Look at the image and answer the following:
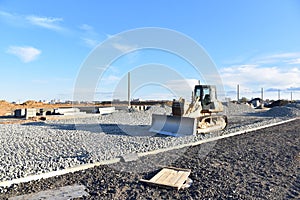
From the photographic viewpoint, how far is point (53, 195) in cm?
354

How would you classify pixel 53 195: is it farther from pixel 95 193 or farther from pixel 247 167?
pixel 247 167

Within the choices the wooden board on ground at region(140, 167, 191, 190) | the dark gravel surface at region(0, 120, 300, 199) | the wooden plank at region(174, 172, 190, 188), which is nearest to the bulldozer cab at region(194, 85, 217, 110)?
the dark gravel surface at region(0, 120, 300, 199)

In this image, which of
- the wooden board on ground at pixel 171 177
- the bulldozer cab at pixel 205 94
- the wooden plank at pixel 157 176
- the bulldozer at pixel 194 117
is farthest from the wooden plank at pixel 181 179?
the bulldozer cab at pixel 205 94

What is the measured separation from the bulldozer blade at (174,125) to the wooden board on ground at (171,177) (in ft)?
14.6

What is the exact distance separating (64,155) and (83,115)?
12112mm

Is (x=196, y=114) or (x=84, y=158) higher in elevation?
(x=196, y=114)

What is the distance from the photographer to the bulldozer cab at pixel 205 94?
10.8 meters

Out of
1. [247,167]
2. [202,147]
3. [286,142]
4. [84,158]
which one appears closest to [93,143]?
[84,158]

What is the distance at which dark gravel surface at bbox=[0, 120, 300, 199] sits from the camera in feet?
12.0

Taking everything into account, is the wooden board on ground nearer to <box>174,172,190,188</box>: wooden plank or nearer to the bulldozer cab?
<box>174,172,190,188</box>: wooden plank

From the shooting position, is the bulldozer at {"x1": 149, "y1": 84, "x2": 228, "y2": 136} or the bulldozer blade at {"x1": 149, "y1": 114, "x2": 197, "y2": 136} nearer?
the bulldozer blade at {"x1": 149, "y1": 114, "x2": 197, "y2": 136}

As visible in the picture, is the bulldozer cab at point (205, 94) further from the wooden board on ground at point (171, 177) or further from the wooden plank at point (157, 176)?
the wooden plank at point (157, 176)

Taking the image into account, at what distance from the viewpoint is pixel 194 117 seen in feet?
31.4

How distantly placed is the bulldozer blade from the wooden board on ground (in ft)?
14.6
